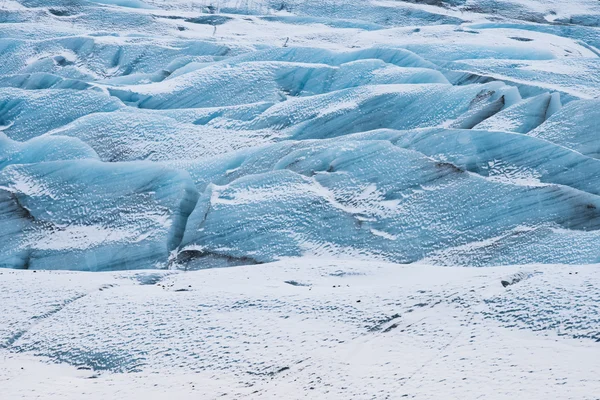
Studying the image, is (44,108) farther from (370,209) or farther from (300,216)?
(370,209)

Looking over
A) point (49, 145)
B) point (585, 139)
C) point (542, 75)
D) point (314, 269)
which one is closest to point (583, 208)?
point (585, 139)

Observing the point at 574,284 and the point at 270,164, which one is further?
the point at 270,164

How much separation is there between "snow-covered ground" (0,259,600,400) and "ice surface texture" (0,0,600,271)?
7.95 ft

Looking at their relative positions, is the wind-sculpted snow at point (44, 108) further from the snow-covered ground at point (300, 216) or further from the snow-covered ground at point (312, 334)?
the snow-covered ground at point (312, 334)

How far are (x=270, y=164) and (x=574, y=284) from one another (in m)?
9.13

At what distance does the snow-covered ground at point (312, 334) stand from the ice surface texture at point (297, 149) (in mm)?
2422

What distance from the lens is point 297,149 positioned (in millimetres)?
18688

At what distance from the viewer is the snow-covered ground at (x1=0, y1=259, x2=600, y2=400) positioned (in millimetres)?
9500

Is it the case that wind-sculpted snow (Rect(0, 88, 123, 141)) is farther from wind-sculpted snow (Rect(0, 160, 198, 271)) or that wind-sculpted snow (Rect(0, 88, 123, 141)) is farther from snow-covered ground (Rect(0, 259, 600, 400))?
snow-covered ground (Rect(0, 259, 600, 400))

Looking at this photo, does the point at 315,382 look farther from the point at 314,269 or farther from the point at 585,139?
the point at 585,139

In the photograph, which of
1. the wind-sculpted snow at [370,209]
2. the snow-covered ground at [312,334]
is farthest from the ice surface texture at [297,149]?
the snow-covered ground at [312,334]

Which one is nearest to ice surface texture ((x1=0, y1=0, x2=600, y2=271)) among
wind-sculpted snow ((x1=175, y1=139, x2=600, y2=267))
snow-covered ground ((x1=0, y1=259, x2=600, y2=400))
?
wind-sculpted snow ((x1=175, y1=139, x2=600, y2=267))

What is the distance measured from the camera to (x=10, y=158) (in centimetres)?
2011

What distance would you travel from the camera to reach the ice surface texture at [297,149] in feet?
51.4
